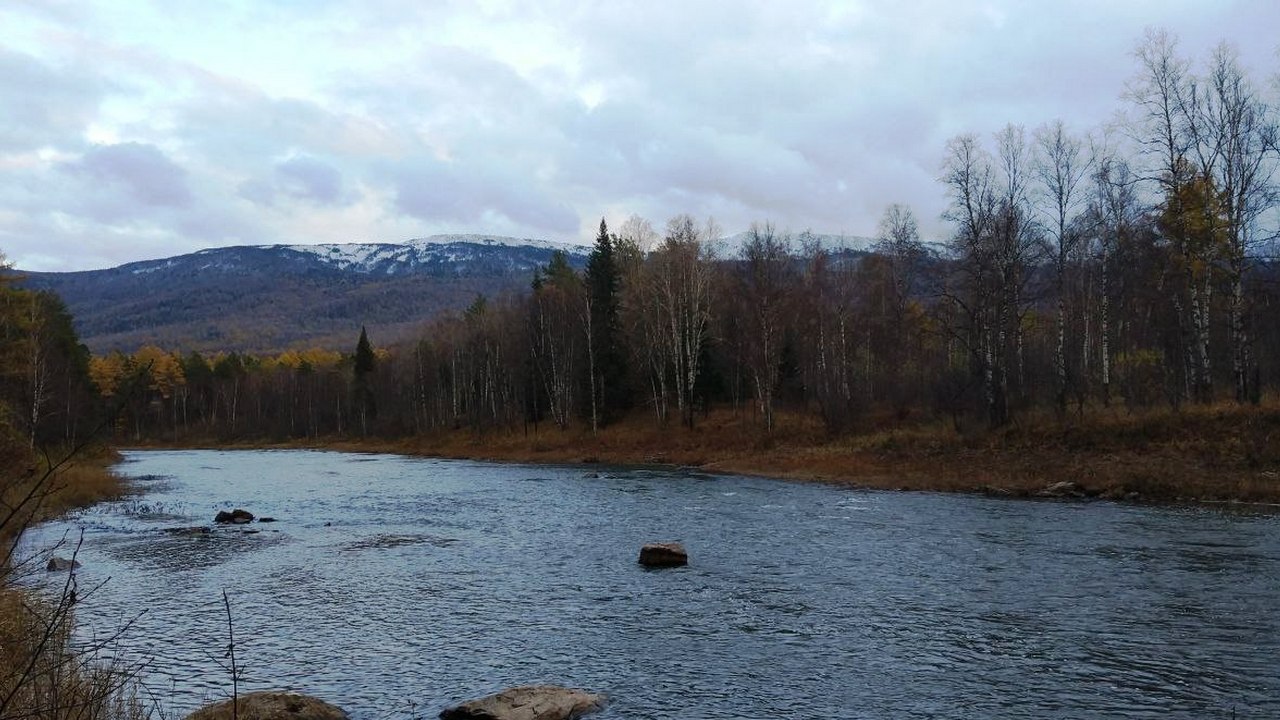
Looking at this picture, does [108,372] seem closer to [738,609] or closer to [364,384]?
[364,384]

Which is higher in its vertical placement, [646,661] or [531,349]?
[531,349]

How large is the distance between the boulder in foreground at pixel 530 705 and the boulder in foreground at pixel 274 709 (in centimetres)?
160

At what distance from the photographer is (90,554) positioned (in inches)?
941

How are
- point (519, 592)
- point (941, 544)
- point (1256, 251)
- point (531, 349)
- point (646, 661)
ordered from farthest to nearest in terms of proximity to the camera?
point (531, 349)
point (1256, 251)
point (941, 544)
point (519, 592)
point (646, 661)

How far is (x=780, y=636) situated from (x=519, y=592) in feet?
21.8

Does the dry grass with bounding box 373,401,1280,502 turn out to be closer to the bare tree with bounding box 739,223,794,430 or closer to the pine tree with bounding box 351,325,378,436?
the bare tree with bounding box 739,223,794,430

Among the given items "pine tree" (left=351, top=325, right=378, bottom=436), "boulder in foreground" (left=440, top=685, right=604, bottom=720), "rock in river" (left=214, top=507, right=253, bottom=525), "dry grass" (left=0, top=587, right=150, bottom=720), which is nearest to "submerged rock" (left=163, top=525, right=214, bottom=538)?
"rock in river" (left=214, top=507, right=253, bottom=525)

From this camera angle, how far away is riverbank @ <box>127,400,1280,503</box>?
3011 cm

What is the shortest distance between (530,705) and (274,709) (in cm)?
327

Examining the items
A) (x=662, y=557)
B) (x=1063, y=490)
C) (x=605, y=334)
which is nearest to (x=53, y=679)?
(x=662, y=557)

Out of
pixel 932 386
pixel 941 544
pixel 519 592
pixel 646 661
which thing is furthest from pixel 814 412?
pixel 646 661

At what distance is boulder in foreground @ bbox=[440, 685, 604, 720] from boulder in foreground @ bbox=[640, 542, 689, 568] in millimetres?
9445

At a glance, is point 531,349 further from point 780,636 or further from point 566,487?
point 780,636

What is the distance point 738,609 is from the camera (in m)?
16.6
